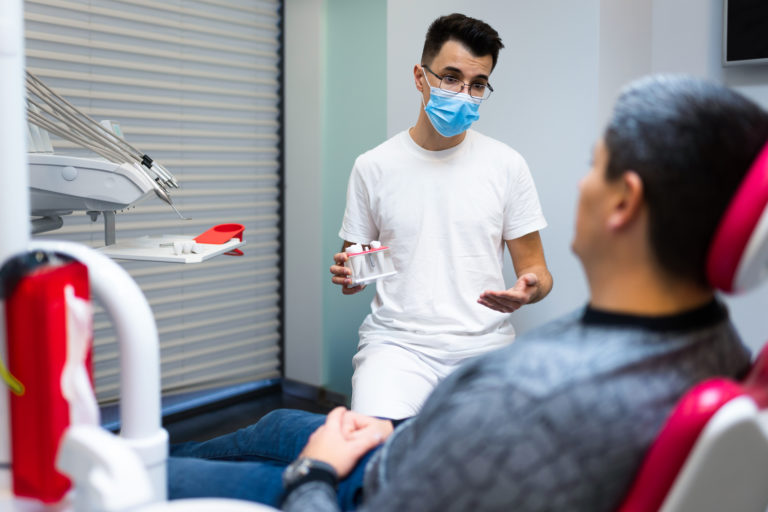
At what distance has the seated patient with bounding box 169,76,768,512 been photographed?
2.54 feet

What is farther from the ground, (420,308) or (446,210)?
(446,210)

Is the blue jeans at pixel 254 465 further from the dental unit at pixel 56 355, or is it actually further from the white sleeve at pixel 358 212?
→ the white sleeve at pixel 358 212

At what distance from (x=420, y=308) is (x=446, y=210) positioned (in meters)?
0.30

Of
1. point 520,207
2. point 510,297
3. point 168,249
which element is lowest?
point 510,297

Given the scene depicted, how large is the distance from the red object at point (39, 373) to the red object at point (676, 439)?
65cm

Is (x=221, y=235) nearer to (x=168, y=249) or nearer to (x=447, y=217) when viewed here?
(x=168, y=249)

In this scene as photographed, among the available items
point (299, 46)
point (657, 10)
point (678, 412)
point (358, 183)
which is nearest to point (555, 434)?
point (678, 412)

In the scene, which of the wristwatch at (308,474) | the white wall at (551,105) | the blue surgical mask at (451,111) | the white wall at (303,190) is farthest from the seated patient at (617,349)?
the white wall at (303,190)

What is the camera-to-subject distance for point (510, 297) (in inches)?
71.1

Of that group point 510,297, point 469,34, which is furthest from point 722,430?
point 469,34

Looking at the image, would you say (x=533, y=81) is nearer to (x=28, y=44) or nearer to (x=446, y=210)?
(x=446, y=210)

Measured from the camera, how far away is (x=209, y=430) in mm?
3041

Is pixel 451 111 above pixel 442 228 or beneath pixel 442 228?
above

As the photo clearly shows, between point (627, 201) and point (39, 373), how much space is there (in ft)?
2.32
